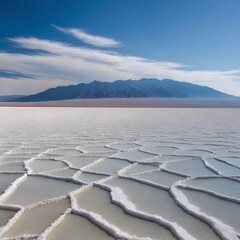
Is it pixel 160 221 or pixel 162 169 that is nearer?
pixel 160 221

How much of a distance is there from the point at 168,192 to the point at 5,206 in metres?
0.89

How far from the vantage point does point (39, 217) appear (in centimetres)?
178

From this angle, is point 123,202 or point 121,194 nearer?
point 123,202

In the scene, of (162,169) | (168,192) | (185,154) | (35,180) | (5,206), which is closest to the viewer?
(5,206)

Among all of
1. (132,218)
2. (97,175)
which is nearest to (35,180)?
(97,175)

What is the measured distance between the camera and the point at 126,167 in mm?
2879

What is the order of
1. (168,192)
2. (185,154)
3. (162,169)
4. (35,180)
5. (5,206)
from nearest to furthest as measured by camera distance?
(5,206), (168,192), (35,180), (162,169), (185,154)

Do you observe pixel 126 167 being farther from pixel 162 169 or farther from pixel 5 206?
pixel 5 206

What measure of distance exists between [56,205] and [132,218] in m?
0.43

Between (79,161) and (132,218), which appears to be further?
(79,161)

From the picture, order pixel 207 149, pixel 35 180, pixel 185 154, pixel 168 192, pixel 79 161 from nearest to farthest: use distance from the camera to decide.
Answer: pixel 168 192 < pixel 35 180 < pixel 79 161 < pixel 185 154 < pixel 207 149

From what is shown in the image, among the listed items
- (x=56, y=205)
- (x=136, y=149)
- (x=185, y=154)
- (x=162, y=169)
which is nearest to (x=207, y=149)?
(x=185, y=154)

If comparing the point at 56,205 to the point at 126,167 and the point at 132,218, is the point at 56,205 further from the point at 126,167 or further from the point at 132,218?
the point at 126,167

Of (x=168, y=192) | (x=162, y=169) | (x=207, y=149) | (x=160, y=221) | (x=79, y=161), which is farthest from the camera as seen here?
(x=207, y=149)
